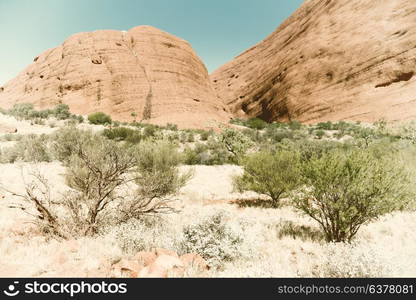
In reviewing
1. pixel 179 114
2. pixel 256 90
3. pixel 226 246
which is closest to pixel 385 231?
pixel 226 246

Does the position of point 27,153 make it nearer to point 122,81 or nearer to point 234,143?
point 234,143

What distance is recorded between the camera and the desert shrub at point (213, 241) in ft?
11.7

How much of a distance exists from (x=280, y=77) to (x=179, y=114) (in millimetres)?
19886

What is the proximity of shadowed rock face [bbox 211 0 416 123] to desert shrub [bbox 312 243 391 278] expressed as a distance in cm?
2963

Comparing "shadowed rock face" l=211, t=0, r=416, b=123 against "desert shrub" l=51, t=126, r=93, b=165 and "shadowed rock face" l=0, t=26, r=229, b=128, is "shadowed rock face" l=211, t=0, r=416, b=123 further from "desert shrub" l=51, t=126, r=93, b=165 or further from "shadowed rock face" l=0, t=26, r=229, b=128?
"desert shrub" l=51, t=126, r=93, b=165

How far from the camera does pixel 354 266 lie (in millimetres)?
2896

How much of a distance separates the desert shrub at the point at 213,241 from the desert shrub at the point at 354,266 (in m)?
1.06

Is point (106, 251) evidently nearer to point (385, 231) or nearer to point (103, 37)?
point (385, 231)

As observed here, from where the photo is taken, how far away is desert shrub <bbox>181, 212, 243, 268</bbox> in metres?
3.56

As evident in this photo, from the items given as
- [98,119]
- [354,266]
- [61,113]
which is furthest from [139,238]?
[61,113]

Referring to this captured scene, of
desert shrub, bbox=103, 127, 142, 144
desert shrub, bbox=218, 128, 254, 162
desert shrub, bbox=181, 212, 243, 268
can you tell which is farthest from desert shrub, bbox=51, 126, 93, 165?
desert shrub, bbox=218, 128, 254, 162

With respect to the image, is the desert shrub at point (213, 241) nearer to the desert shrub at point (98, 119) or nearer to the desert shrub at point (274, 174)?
the desert shrub at point (274, 174)

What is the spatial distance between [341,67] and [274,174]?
3592 centimetres

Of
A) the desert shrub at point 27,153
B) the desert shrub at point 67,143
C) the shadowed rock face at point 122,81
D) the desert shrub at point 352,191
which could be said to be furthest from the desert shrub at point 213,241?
the shadowed rock face at point 122,81
